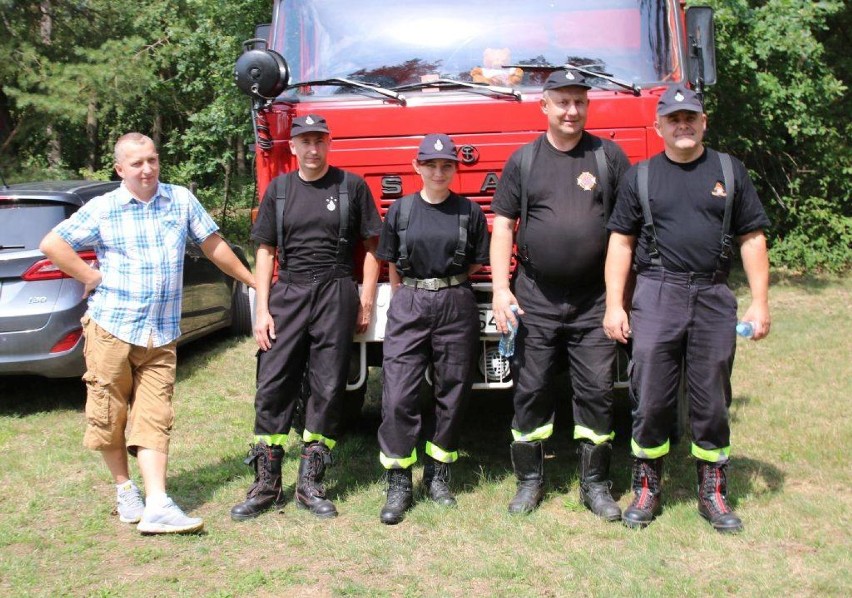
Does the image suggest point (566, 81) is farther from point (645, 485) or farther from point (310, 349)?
point (645, 485)

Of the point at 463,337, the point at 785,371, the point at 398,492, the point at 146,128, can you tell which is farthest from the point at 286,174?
the point at 146,128

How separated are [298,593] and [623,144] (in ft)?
9.20

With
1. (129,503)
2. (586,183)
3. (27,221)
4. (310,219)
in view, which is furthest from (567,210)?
(27,221)

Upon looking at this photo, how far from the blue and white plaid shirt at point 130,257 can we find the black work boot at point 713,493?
2.75m

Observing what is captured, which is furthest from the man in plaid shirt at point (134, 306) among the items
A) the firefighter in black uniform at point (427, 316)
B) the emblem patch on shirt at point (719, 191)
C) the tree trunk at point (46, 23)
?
the tree trunk at point (46, 23)

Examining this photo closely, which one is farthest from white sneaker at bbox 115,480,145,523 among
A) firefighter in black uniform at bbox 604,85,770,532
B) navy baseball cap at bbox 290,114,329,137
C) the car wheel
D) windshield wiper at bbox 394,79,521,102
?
the car wheel

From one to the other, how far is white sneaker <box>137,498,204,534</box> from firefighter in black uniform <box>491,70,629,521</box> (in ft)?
5.18

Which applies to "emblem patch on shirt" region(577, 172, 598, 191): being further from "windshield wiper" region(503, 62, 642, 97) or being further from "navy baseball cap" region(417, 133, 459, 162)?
"windshield wiper" region(503, 62, 642, 97)

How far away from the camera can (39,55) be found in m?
13.0

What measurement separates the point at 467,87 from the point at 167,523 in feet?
9.10

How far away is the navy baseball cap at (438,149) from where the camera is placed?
473 cm

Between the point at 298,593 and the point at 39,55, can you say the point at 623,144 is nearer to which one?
the point at 298,593

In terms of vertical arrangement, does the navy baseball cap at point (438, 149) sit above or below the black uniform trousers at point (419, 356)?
above

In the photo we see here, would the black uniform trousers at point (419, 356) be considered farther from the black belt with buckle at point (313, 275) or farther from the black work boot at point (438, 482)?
the black belt with buckle at point (313, 275)
